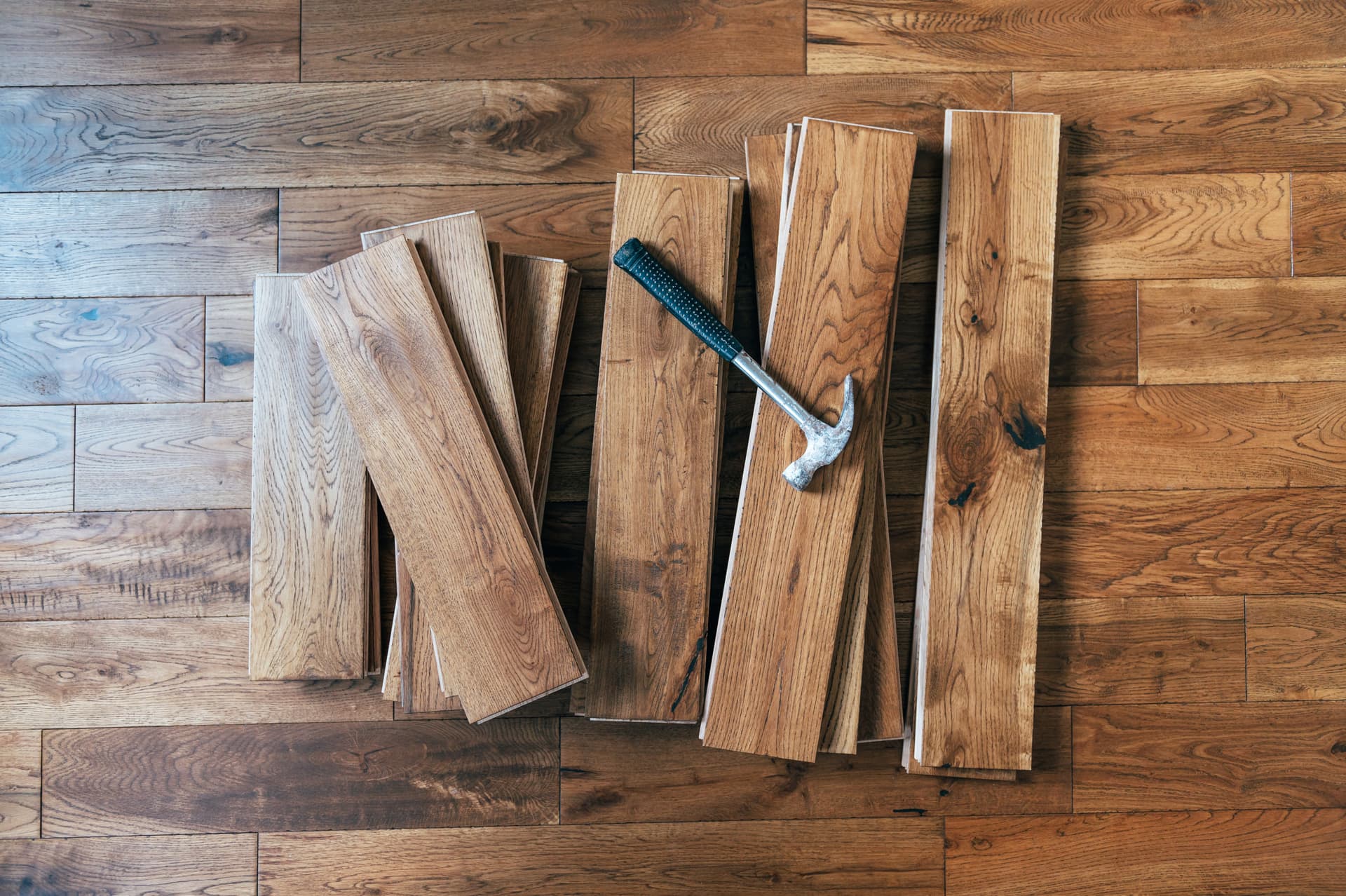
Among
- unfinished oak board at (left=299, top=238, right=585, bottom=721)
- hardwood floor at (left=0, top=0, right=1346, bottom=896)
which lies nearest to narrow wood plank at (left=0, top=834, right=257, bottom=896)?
hardwood floor at (left=0, top=0, right=1346, bottom=896)

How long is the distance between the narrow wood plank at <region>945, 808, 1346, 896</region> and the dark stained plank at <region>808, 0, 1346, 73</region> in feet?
3.87

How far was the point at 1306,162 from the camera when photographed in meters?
1.29

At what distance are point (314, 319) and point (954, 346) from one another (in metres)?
0.94

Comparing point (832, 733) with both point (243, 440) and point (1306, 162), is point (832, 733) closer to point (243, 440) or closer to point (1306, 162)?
point (243, 440)

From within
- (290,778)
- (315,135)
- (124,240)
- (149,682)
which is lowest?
(290,778)

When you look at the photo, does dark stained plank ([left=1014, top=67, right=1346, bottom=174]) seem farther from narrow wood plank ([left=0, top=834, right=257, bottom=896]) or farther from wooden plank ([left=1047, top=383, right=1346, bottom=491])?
narrow wood plank ([left=0, top=834, right=257, bottom=896])

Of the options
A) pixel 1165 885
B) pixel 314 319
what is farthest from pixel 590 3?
pixel 1165 885

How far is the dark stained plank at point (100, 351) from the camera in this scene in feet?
4.16

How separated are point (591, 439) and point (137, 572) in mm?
750

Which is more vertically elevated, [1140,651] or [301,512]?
[301,512]

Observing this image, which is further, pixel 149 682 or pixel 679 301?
pixel 149 682

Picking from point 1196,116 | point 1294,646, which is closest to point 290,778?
point 1294,646

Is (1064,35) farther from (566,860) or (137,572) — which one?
(137,572)

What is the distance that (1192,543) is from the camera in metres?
1.28
